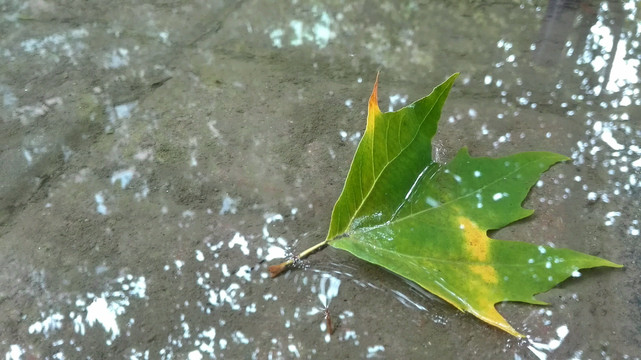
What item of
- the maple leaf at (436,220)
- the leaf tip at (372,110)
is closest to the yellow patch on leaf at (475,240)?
the maple leaf at (436,220)

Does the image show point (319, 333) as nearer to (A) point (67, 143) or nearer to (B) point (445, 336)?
(B) point (445, 336)

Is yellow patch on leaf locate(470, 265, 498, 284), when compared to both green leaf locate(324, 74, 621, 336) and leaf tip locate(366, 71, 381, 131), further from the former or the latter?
leaf tip locate(366, 71, 381, 131)

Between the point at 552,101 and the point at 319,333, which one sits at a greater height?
the point at 552,101

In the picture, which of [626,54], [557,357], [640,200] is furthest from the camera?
[626,54]

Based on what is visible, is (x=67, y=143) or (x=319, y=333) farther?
(x=67, y=143)

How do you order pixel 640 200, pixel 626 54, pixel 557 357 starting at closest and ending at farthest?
pixel 557 357 < pixel 640 200 < pixel 626 54

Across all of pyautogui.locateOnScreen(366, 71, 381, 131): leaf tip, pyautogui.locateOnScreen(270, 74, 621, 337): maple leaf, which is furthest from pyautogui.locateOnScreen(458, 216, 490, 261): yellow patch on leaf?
pyautogui.locateOnScreen(366, 71, 381, 131): leaf tip

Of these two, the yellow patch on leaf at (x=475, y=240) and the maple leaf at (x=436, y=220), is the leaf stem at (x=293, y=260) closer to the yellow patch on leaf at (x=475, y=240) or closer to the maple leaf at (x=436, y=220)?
the maple leaf at (x=436, y=220)

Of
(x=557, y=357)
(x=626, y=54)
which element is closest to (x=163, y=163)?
(x=557, y=357)
